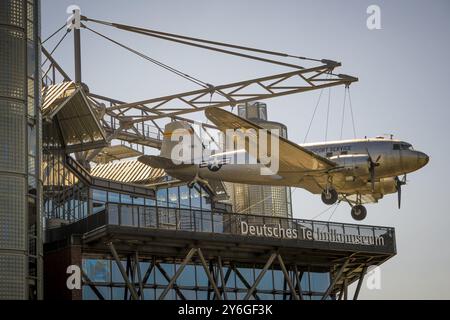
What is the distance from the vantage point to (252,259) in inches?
2509

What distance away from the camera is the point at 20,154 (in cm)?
5238

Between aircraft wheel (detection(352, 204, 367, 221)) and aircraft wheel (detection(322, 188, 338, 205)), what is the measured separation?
2.50 meters

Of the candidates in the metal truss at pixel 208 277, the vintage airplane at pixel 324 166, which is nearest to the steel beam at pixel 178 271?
the metal truss at pixel 208 277

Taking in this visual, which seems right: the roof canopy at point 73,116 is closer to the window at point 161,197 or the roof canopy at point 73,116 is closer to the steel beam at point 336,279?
the window at point 161,197

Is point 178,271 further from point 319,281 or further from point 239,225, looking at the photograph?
point 319,281

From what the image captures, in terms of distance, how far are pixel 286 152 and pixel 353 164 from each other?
4672mm

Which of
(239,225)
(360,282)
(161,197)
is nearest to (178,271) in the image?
(239,225)

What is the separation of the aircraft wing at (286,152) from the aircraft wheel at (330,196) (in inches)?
61.3

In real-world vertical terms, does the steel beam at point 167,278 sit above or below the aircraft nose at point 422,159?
below

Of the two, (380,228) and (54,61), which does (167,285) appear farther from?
(54,61)

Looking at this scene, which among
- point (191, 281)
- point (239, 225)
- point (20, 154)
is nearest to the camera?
point (20, 154)

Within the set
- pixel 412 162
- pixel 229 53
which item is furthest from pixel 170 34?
pixel 412 162

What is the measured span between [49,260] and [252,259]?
1298 centimetres

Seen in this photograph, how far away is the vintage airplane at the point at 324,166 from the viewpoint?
7194 cm
